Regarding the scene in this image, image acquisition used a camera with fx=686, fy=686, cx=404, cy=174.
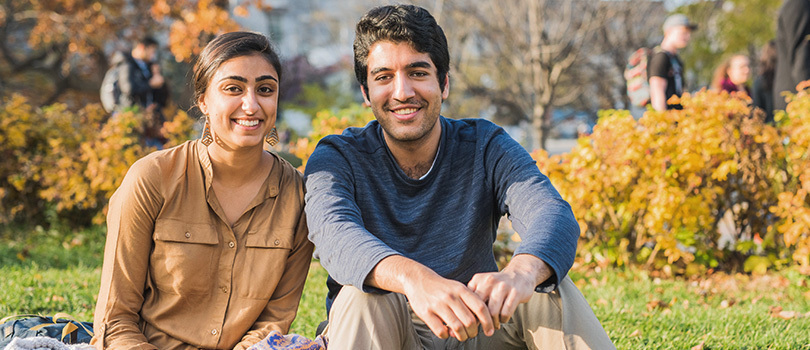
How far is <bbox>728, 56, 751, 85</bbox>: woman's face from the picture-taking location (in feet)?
23.5

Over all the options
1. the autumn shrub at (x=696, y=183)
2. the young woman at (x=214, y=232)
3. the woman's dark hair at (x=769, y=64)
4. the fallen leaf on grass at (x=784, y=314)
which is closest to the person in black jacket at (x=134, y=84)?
the autumn shrub at (x=696, y=183)

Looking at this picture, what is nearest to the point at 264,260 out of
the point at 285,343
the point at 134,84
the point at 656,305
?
the point at 285,343

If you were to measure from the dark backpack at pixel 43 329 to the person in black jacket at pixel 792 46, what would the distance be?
19.0ft

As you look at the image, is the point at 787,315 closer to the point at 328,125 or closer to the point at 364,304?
the point at 364,304

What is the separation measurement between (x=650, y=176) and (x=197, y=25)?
6.76m

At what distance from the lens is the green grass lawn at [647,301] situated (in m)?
3.45

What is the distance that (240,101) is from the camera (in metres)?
2.51

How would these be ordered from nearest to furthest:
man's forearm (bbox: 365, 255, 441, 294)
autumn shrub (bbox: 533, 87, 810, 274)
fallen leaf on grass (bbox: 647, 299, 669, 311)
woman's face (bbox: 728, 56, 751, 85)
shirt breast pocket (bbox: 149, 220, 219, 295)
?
man's forearm (bbox: 365, 255, 441, 294) < shirt breast pocket (bbox: 149, 220, 219, 295) < fallen leaf on grass (bbox: 647, 299, 669, 311) < autumn shrub (bbox: 533, 87, 810, 274) < woman's face (bbox: 728, 56, 751, 85)

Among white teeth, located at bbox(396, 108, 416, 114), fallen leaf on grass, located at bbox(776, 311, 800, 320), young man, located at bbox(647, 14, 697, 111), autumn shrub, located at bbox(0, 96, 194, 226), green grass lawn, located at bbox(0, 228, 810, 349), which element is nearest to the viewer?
white teeth, located at bbox(396, 108, 416, 114)

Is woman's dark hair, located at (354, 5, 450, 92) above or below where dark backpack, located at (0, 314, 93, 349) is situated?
above

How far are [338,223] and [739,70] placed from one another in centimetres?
637

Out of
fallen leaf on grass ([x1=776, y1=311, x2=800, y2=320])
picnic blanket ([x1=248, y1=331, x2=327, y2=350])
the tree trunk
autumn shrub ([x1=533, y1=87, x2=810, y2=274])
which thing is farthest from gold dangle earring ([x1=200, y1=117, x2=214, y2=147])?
the tree trunk

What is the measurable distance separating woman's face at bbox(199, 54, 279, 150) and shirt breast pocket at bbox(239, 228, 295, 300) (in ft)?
1.13

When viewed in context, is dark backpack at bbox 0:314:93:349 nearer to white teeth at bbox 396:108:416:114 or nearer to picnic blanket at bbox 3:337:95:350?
picnic blanket at bbox 3:337:95:350
